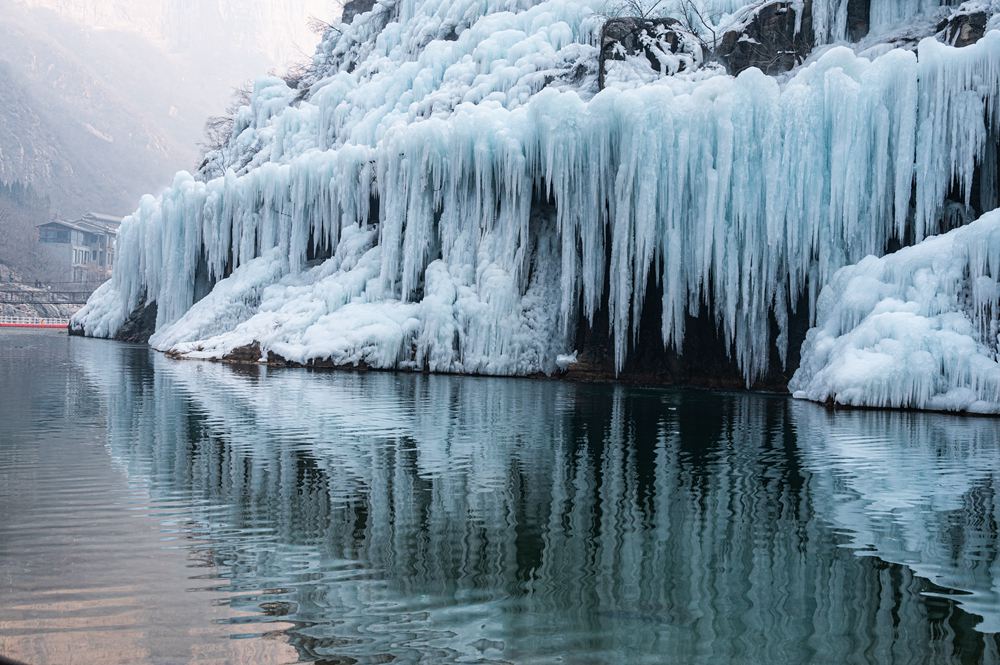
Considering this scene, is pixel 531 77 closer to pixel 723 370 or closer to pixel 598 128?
pixel 598 128

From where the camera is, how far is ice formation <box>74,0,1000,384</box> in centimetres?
2314

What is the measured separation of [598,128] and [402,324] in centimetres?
840

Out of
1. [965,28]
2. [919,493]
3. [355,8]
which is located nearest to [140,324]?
[355,8]

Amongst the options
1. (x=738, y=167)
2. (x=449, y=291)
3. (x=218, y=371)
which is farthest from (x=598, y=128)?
(x=218, y=371)

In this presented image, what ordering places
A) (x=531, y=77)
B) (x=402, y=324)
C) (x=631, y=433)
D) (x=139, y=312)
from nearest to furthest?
(x=631, y=433)
(x=402, y=324)
(x=531, y=77)
(x=139, y=312)

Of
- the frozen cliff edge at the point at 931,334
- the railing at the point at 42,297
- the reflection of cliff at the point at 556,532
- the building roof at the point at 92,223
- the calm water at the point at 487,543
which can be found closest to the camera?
the calm water at the point at 487,543

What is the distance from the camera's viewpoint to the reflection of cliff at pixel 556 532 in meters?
5.68

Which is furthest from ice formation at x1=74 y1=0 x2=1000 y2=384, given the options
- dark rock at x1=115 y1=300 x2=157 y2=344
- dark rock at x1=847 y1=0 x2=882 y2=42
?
dark rock at x1=115 y1=300 x2=157 y2=344

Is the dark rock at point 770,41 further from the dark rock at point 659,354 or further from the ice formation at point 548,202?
the dark rock at point 659,354

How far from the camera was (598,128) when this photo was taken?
26.5 m

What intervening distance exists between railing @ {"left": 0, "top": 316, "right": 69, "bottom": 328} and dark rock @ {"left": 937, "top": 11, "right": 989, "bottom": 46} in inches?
2799

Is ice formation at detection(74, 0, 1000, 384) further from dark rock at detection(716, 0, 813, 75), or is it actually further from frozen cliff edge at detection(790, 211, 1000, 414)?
frozen cliff edge at detection(790, 211, 1000, 414)

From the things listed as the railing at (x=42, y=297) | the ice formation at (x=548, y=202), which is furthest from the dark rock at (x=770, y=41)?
the railing at (x=42, y=297)

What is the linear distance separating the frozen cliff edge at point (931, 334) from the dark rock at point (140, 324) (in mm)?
38278
